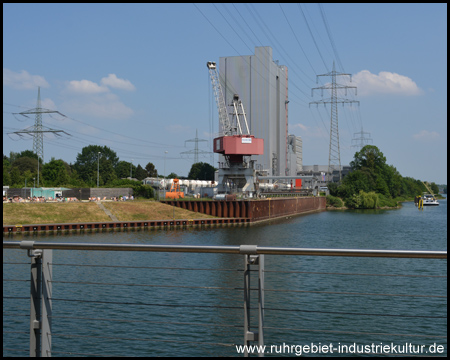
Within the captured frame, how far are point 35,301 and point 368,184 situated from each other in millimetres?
150029

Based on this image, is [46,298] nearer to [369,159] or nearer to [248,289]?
[248,289]

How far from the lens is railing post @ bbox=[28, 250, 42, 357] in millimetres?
5738

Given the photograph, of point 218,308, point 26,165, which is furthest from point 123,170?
point 218,308

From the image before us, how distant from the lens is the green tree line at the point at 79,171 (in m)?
113

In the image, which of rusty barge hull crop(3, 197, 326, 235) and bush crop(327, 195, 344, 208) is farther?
bush crop(327, 195, 344, 208)

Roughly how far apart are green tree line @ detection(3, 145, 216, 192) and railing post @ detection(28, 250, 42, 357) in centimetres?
9304

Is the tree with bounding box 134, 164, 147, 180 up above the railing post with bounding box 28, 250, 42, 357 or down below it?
above

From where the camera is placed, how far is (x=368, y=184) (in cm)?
14912

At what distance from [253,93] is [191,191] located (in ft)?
221

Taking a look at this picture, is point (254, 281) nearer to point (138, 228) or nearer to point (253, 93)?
point (138, 228)

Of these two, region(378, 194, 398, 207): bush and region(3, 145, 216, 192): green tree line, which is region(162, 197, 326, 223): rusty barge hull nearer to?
region(3, 145, 216, 192): green tree line

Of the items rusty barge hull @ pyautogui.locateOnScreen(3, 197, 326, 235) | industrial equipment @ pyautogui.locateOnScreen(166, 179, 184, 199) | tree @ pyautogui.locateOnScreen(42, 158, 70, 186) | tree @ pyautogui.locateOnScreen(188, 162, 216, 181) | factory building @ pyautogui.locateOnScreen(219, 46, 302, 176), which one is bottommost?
rusty barge hull @ pyautogui.locateOnScreen(3, 197, 326, 235)

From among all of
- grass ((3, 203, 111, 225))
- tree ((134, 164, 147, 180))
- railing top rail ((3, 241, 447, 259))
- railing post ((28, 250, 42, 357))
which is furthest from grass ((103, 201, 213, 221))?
tree ((134, 164, 147, 180))

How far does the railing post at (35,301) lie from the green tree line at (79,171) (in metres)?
93.0
